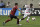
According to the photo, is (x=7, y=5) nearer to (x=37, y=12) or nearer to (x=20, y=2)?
(x=20, y=2)

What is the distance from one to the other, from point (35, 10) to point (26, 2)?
609cm

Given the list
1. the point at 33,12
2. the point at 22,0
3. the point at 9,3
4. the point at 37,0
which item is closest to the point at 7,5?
the point at 9,3

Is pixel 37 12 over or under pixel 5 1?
under

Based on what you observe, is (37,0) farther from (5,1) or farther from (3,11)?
(3,11)

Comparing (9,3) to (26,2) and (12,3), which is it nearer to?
(12,3)

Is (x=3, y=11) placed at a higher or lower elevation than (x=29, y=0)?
lower

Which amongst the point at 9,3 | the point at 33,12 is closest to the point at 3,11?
the point at 33,12

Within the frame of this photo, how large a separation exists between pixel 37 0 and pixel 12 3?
397 centimetres

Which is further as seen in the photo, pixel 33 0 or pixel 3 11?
pixel 33 0

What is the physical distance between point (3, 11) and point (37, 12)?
421cm

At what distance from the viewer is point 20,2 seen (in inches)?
1051

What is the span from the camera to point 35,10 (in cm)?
2044

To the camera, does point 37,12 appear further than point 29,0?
No

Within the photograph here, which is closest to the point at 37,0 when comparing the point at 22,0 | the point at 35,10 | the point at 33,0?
the point at 33,0
